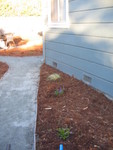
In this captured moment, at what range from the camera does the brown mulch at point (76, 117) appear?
295 centimetres

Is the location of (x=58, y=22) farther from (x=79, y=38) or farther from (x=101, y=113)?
(x=101, y=113)

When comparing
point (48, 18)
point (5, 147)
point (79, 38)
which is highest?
point (48, 18)

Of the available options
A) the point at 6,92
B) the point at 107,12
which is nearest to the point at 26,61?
the point at 6,92

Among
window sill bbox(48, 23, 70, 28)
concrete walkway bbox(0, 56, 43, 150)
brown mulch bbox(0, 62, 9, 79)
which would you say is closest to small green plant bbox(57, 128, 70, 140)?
concrete walkway bbox(0, 56, 43, 150)

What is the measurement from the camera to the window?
599 cm

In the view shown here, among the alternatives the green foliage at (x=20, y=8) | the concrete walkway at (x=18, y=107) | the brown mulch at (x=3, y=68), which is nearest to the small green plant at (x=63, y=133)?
the concrete walkway at (x=18, y=107)

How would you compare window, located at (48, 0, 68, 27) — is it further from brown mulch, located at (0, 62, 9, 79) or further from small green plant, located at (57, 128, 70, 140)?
small green plant, located at (57, 128, 70, 140)

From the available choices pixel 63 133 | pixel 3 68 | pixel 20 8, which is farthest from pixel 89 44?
pixel 20 8

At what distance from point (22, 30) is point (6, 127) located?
43.0ft

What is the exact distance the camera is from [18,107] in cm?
420

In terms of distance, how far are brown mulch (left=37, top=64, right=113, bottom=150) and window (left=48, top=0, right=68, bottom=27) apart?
6.03 feet

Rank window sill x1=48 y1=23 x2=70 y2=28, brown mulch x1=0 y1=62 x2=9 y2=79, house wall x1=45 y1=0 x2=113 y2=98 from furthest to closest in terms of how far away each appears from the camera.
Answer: brown mulch x1=0 y1=62 x2=9 y2=79, window sill x1=48 y1=23 x2=70 y2=28, house wall x1=45 y1=0 x2=113 y2=98

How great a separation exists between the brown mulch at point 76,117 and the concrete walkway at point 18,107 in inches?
5.7

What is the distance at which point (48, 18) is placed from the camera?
7.12 m
